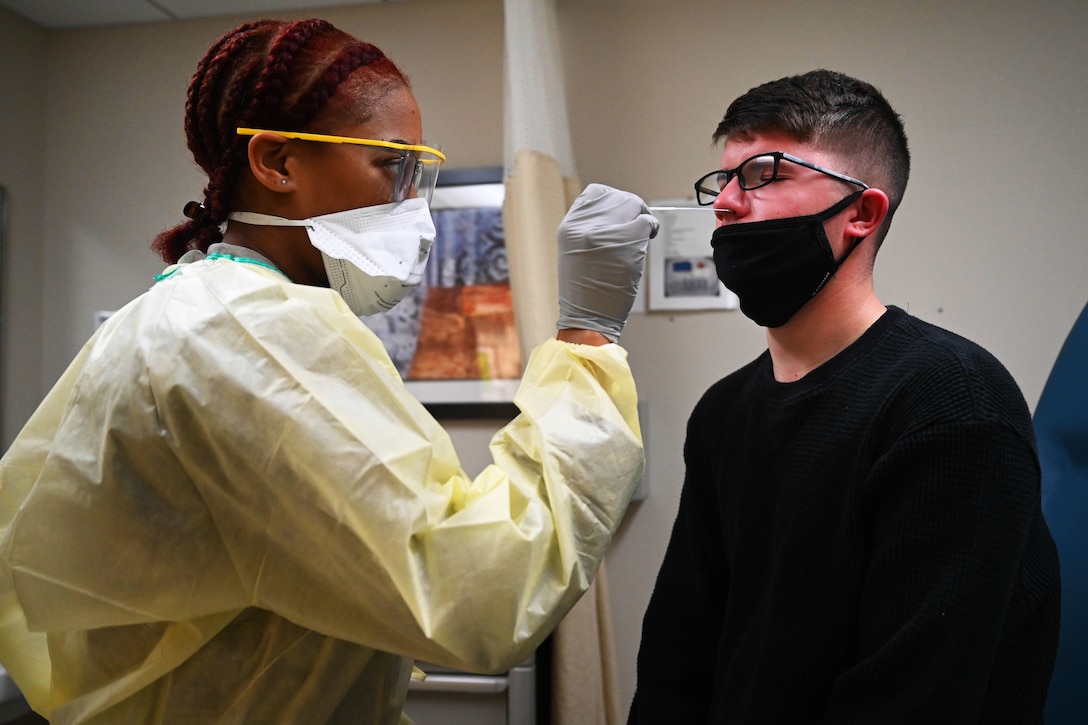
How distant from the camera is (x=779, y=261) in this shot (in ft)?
3.48

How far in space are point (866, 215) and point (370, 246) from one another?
2.21 feet

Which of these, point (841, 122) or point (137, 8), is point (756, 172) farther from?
point (137, 8)

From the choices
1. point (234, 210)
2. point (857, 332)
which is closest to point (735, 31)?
point (857, 332)

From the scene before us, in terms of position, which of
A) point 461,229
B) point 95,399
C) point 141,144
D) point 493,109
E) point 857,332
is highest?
point 493,109

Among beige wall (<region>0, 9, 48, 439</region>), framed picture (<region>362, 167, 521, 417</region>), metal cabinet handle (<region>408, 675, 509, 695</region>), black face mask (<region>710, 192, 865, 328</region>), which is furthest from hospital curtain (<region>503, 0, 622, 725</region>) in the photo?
beige wall (<region>0, 9, 48, 439</region>)

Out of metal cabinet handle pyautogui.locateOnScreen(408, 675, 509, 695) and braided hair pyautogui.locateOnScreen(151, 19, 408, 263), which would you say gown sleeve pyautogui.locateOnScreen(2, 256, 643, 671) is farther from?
metal cabinet handle pyautogui.locateOnScreen(408, 675, 509, 695)

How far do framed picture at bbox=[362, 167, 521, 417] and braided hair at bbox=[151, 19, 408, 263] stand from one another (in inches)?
55.0

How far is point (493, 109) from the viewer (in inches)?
94.7

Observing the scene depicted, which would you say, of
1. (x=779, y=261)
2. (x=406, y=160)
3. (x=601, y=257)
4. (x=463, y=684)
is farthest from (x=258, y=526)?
(x=463, y=684)

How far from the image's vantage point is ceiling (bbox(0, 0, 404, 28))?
240 centimetres

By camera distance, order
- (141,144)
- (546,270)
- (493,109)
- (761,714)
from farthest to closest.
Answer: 1. (141,144)
2. (493,109)
3. (546,270)
4. (761,714)

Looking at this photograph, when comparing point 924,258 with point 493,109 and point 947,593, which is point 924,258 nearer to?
point 493,109

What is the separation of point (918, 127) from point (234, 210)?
194cm

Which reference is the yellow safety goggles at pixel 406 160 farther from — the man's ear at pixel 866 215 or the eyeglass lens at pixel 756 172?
the man's ear at pixel 866 215
